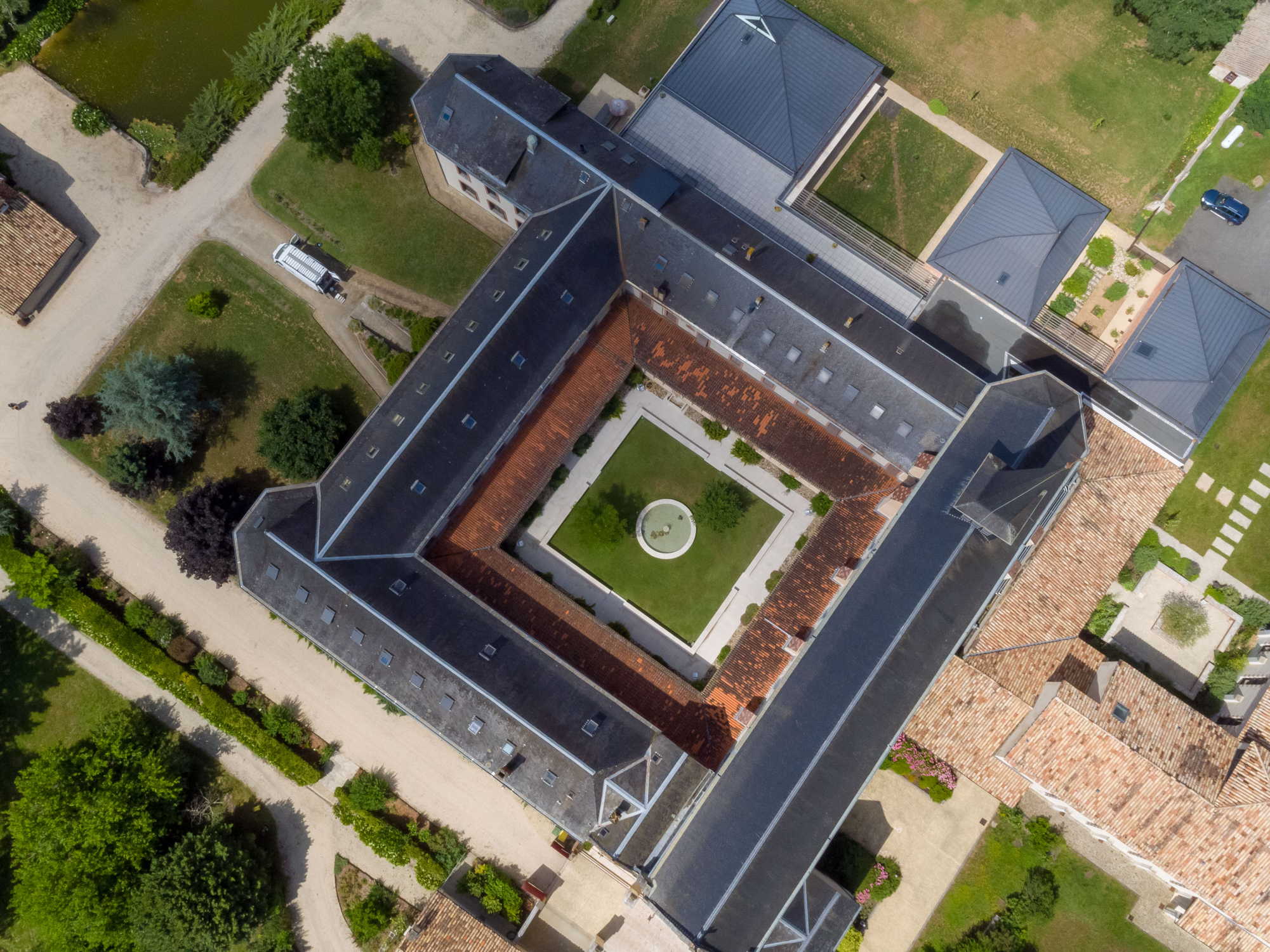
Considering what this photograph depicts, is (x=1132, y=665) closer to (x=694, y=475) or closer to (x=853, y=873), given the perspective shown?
(x=853, y=873)

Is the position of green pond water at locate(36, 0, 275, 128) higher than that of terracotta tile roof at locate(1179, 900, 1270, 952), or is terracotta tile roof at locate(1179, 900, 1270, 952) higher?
green pond water at locate(36, 0, 275, 128)

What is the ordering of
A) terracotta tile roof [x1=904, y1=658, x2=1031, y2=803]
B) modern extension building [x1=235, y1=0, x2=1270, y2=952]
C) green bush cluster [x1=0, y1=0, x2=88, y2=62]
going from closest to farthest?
1. modern extension building [x1=235, y1=0, x2=1270, y2=952]
2. terracotta tile roof [x1=904, y1=658, x2=1031, y2=803]
3. green bush cluster [x1=0, y1=0, x2=88, y2=62]

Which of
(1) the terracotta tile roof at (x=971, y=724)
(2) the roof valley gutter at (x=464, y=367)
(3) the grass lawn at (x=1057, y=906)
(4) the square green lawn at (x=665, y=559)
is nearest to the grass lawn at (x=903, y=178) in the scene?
(2) the roof valley gutter at (x=464, y=367)

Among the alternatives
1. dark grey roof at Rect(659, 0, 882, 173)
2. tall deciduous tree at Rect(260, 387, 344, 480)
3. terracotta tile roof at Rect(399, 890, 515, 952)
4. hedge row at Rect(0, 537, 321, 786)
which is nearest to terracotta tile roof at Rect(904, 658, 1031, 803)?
terracotta tile roof at Rect(399, 890, 515, 952)

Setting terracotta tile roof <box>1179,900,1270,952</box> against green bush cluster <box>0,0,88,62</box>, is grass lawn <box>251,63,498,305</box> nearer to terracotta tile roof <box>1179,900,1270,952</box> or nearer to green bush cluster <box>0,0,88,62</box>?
green bush cluster <box>0,0,88,62</box>

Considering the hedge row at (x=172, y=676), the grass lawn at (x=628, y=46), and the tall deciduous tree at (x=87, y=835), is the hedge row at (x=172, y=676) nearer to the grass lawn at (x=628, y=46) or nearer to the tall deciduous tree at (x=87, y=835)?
Result: the tall deciduous tree at (x=87, y=835)

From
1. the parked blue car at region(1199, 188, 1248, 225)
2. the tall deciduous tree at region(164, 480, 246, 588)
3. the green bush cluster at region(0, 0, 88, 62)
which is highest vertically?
the parked blue car at region(1199, 188, 1248, 225)
